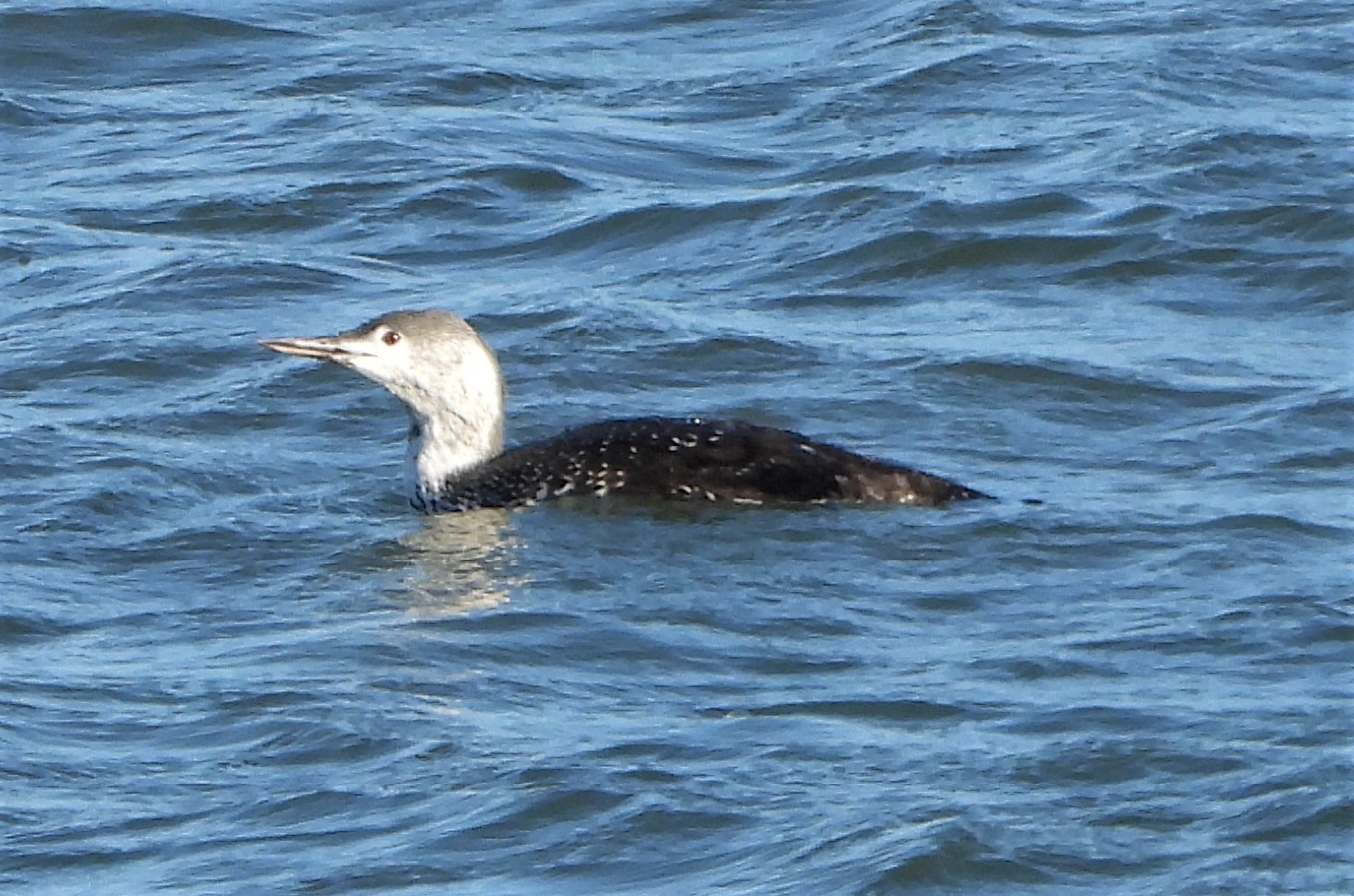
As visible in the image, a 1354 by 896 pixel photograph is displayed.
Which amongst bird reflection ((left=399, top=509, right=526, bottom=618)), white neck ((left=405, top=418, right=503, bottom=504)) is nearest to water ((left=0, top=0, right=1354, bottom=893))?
bird reflection ((left=399, top=509, right=526, bottom=618))

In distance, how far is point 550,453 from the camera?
34.6ft

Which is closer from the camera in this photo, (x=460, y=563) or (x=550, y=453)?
(x=460, y=563)

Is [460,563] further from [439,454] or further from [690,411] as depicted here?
[690,411]

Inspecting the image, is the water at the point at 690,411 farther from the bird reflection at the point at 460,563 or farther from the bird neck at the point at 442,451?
the bird neck at the point at 442,451

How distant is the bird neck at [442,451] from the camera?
10.8 metres

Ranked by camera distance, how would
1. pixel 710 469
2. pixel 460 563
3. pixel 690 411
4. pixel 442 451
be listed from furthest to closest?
pixel 690 411 → pixel 442 451 → pixel 710 469 → pixel 460 563

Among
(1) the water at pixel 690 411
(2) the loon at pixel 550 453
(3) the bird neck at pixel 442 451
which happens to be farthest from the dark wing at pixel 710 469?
(3) the bird neck at pixel 442 451

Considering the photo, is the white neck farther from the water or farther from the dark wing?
the dark wing

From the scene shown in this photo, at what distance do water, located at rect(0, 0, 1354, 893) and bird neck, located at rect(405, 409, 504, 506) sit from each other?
0.45ft

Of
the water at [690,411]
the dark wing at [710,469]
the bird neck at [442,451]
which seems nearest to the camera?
the water at [690,411]

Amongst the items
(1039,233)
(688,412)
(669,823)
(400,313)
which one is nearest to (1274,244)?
(1039,233)

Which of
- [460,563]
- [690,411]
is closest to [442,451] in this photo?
[460,563]

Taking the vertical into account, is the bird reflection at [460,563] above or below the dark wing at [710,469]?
below

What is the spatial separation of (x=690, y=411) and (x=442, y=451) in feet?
3.85
